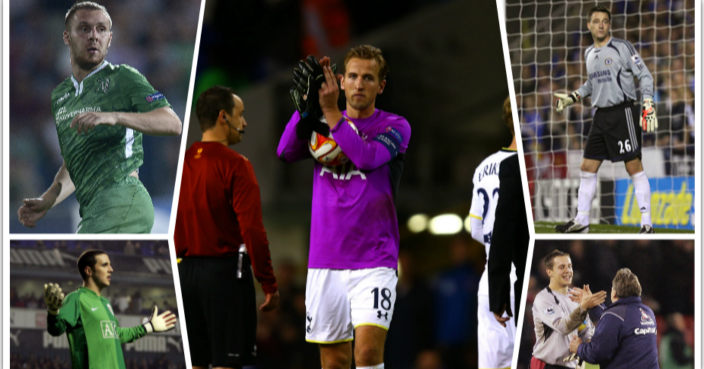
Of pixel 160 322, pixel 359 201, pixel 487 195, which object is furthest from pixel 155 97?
pixel 487 195

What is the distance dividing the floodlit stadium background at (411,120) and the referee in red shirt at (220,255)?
5.19 feet

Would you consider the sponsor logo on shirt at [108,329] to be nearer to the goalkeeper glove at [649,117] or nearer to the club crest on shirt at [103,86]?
the club crest on shirt at [103,86]

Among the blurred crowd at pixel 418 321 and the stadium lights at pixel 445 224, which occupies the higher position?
the stadium lights at pixel 445 224

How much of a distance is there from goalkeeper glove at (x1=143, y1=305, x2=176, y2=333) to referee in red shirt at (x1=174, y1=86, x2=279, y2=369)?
66 centimetres

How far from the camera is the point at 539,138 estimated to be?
567cm

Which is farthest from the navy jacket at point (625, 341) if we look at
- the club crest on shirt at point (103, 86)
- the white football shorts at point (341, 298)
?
the club crest on shirt at point (103, 86)

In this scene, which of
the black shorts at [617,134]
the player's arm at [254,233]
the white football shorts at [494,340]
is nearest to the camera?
the player's arm at [254,233]

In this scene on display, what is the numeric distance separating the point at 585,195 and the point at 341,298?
6.92 feet

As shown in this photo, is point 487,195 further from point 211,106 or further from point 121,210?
point 121,210

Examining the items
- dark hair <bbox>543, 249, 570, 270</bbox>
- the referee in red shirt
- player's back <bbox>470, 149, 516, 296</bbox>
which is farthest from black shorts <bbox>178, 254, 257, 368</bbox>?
dark hair <bbox>543, 249, 570, 270</bbox>

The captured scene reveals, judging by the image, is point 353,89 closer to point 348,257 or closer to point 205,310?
point 348,257

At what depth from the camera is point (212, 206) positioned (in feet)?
12.1

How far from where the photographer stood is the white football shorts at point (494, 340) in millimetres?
4156

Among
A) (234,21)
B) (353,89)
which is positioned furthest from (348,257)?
(234,21)
